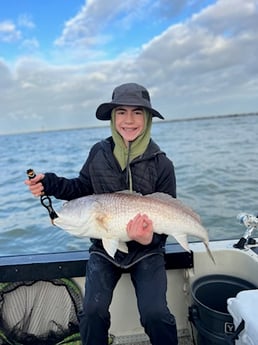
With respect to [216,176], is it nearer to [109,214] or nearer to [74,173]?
[74,173]

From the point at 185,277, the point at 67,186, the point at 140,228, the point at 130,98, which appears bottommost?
the point at 185,277

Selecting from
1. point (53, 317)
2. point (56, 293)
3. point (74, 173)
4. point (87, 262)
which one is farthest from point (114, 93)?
point (74, 173)

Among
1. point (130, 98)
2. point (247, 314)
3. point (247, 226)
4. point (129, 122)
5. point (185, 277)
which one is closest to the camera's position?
point (247, 314)

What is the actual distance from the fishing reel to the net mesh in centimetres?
136

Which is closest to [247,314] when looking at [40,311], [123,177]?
[123,177]

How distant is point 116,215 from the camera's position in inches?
Answer: 82.2

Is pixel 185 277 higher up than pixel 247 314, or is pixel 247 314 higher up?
pixel 247 314

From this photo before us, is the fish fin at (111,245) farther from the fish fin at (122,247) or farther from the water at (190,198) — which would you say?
the water at (190,198)

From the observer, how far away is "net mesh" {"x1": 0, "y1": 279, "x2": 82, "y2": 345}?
2.72 m

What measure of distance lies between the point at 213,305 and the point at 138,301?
84 centimetres

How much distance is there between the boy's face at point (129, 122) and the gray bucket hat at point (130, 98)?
0.08m

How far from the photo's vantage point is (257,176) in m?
10.3

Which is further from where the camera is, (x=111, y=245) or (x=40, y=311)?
(x=40, y=311)

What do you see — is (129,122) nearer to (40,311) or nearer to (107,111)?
(107,111)
